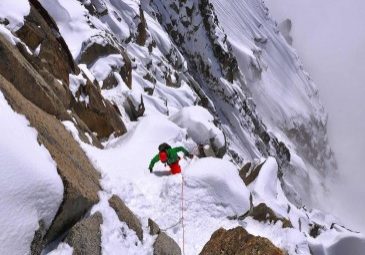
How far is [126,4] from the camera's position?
3303cm

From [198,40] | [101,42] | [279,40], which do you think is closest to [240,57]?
[198,40]

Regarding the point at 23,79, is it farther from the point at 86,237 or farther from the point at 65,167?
the point at 86,237

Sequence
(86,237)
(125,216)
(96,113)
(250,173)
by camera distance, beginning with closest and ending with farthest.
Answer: (86,237) < (125,216) < (96,113) < (250,173)

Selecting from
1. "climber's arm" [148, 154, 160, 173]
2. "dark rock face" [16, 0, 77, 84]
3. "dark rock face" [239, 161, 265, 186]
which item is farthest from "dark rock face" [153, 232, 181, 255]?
"dark rock face" [239, 161, 265, 186]

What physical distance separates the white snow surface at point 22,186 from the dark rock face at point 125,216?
175cm

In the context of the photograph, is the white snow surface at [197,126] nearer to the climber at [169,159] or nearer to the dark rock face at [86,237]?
the climber at [169,159]

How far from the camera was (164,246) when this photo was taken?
29.3 ft

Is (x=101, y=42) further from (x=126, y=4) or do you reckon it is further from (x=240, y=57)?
(x=240, y=57)

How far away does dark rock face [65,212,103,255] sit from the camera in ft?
23.0

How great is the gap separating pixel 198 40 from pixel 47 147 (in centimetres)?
4699

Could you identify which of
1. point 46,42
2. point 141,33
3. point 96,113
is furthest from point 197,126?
point 141,33

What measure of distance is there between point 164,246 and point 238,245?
1697 millimetres

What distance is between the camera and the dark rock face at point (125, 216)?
862 cm

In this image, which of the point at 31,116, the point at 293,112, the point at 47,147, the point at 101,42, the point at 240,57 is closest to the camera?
the point at 47,147
